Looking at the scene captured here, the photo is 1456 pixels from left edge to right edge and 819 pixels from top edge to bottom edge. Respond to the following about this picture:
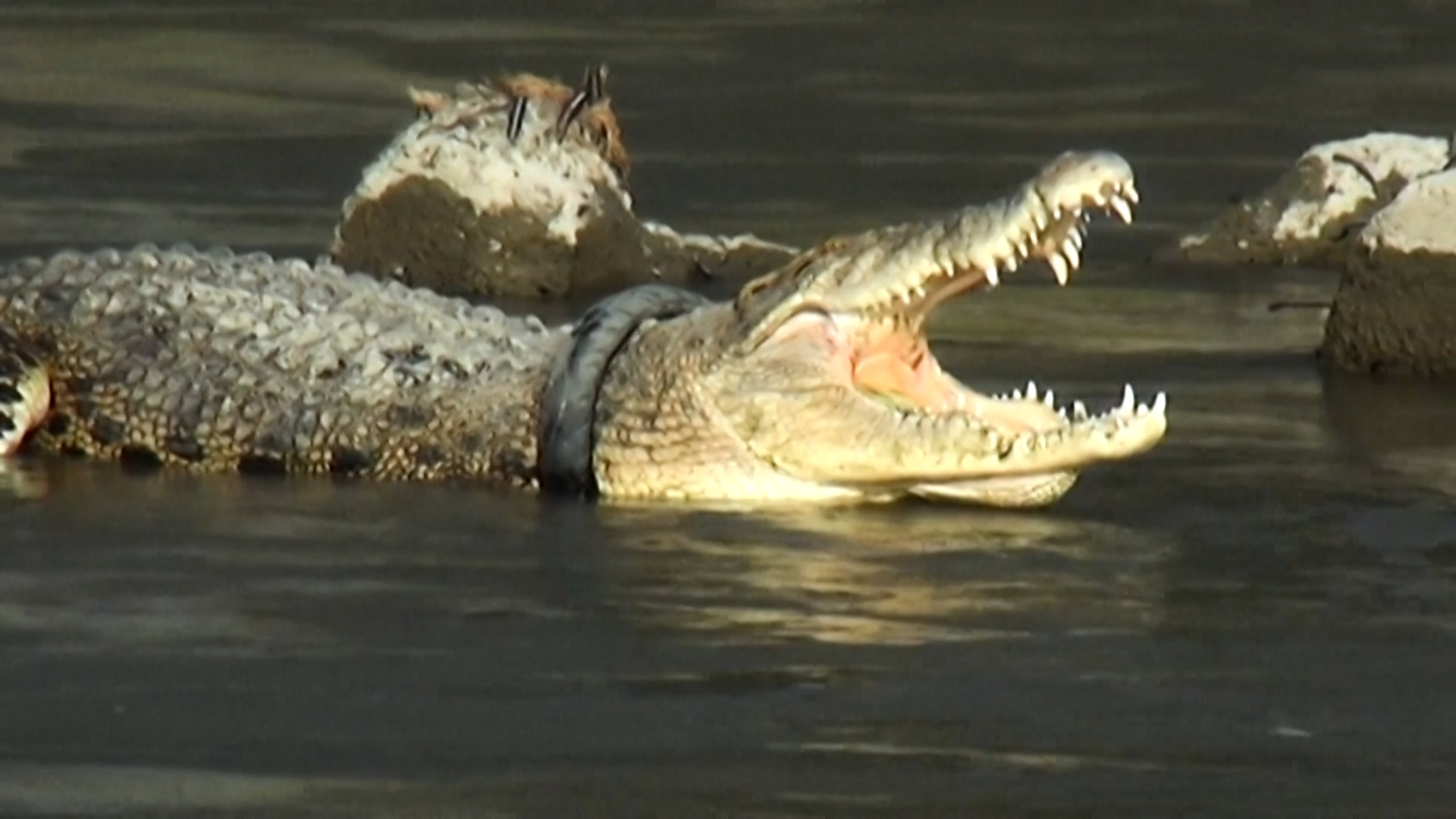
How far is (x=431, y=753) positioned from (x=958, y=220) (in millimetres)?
2680

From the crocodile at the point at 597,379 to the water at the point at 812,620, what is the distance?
0.14m

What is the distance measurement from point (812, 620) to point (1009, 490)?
1.36 metres

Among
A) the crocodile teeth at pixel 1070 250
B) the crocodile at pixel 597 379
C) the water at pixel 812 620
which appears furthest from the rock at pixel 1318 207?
the crocodile teeth at pixel 1070 250

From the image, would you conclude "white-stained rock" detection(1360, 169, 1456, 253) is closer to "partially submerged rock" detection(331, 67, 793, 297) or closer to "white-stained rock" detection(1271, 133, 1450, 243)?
"white-stained rock" detection(1271, 133, 1450, 243)

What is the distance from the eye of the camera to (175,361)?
909 cm

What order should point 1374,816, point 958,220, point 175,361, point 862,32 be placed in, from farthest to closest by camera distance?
point 862,32
point 175,361
point 958,220
point 1374,816

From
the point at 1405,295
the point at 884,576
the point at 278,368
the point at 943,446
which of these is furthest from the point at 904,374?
the point at 1405,295

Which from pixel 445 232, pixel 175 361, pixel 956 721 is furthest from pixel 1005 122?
pixel 956 721

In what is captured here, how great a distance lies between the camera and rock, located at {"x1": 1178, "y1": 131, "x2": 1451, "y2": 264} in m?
12.3

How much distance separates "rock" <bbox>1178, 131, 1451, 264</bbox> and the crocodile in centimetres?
370

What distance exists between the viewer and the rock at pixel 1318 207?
12.3 metres

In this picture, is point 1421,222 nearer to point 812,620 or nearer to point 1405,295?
point 1405,295

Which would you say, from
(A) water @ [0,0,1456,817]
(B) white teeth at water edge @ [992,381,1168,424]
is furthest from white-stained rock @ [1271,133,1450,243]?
(B) white teeth at water edge @ [992,381,1168,424]

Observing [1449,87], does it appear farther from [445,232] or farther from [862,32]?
[445,232]
